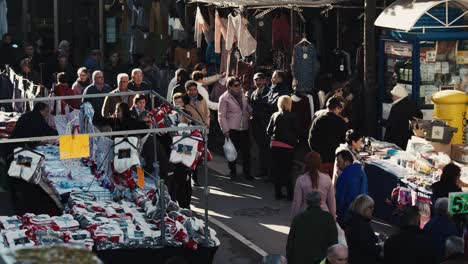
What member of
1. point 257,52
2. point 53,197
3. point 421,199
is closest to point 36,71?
Answer: point 257,52

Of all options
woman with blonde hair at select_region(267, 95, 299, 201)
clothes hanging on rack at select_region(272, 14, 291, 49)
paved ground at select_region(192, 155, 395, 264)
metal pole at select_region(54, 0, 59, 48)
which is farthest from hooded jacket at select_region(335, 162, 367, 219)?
metal pole at select_region(54, 0, 59, 48)

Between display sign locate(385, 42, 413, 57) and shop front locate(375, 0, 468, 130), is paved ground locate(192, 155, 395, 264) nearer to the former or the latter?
shop front locate(375, 0, 468, 130)

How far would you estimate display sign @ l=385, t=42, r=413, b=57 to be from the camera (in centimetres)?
1978

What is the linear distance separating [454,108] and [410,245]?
5873mm

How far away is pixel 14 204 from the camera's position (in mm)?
16359

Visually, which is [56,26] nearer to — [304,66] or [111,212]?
[304,66]

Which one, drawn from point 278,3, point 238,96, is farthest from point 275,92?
point 278,3

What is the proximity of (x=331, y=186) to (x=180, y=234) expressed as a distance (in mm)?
1825

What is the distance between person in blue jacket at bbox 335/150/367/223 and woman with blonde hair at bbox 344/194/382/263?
1923mm

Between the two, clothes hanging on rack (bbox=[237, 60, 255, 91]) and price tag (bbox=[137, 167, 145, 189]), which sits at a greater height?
clothes hanging on rack (bbox=[237, 60, 255, 91])

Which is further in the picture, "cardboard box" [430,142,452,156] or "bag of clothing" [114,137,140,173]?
"cardboard box" [430,142,452,156]

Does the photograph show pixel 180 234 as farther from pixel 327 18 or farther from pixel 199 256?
pixel 327 18

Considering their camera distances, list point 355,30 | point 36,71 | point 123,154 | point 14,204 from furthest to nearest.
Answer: point 36,71 < point 355,30 < point 14,204 < point 123,154

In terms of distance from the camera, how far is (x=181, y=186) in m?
16.4
